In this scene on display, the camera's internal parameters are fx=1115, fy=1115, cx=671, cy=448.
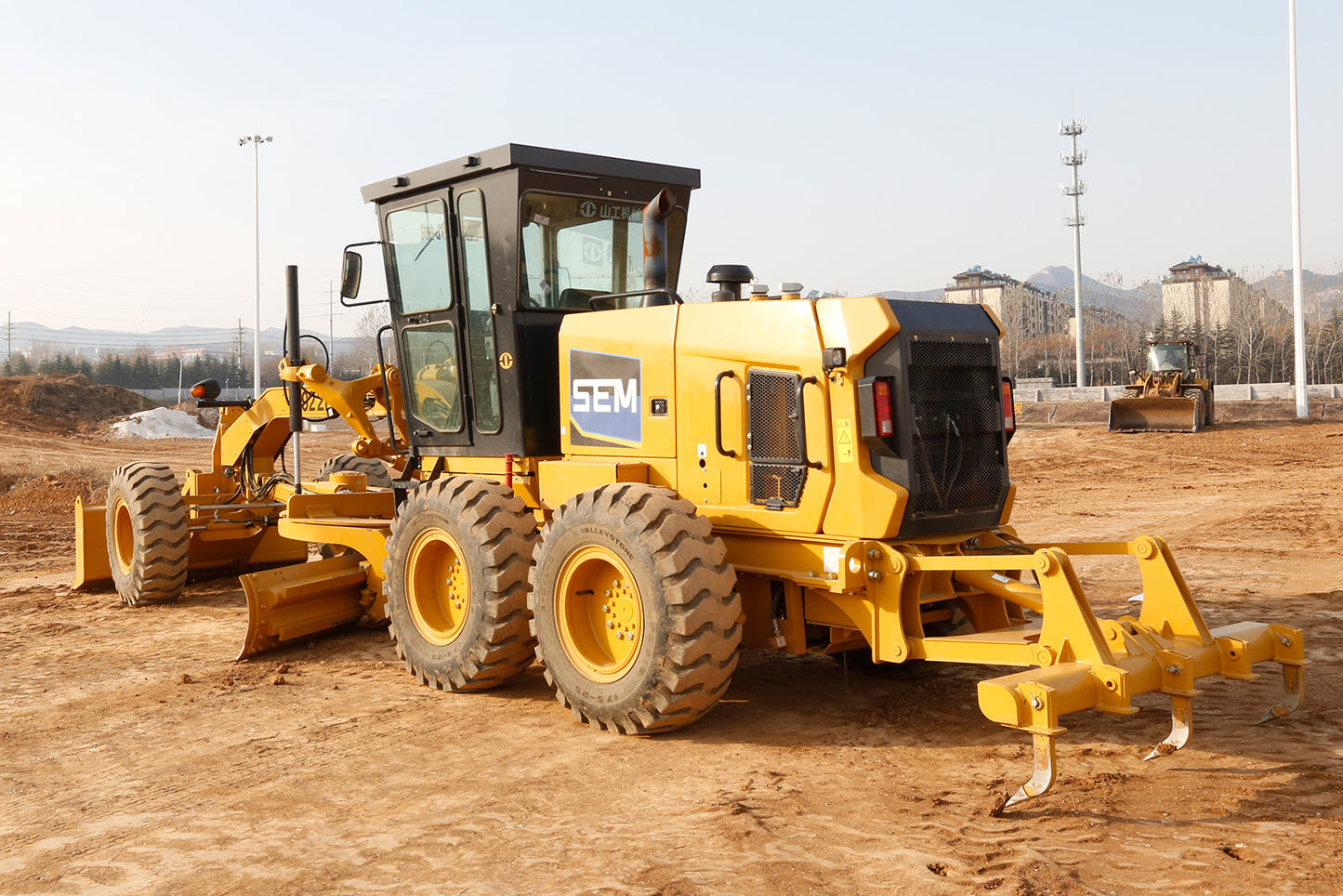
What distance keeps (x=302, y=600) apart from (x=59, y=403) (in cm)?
4024

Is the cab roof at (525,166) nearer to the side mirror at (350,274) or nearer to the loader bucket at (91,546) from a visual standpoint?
the side mirror at (350,274)

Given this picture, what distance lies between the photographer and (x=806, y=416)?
5.59 m

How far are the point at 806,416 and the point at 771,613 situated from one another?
1.18 m

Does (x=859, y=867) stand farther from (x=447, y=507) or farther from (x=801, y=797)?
(x=447, y=507)

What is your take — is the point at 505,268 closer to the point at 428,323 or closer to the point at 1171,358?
the point at 428,323

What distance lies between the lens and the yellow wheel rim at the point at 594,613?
230 inches

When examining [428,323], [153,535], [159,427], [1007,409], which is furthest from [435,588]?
[159,427]

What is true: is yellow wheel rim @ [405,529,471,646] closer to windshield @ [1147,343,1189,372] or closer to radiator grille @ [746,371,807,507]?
radiator grille @ [746,371,807,507]

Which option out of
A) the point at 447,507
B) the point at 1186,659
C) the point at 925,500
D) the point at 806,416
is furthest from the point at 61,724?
the point at 1186,659

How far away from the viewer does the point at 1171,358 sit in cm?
3356

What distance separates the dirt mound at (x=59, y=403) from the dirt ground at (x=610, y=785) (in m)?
34.6

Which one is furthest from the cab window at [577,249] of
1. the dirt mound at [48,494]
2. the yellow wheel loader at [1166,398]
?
the yellow wheel loader at [1166,398]

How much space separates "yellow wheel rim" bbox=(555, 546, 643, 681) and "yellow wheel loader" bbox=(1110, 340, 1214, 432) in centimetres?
2720

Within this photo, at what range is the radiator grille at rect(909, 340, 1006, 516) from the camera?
5.63m
